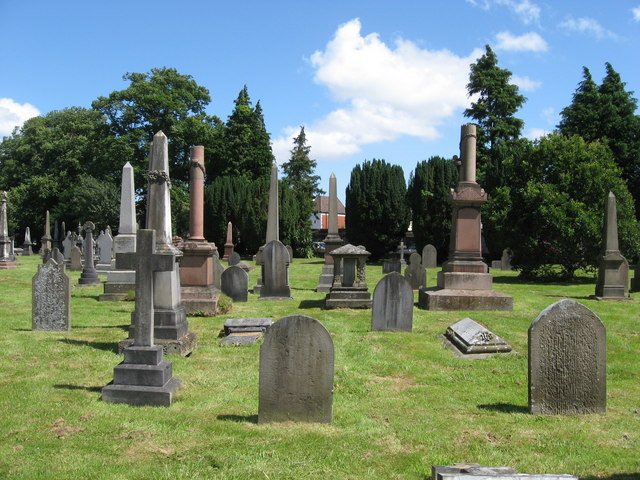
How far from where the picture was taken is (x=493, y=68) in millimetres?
41500

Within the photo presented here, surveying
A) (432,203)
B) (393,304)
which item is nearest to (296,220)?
(432,203)

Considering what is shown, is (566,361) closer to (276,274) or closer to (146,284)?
(146,284)

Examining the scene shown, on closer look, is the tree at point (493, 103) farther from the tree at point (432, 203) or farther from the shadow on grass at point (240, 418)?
the shadow on grass at point (240, 418)

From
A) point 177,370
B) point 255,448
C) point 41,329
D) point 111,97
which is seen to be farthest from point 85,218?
point 255,448

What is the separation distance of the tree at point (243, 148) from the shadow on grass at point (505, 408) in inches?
1660

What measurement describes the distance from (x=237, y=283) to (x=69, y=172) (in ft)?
145

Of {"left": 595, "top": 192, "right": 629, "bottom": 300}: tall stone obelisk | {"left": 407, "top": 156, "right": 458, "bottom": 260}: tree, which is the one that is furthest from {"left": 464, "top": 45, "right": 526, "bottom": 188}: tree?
{"left": 595, "top": 192, "right": 629, "bottom": 300}: tall stone obelisk

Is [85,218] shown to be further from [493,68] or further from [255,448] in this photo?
[255,448]

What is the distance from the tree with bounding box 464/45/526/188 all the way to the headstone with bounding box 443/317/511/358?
33.9 metres

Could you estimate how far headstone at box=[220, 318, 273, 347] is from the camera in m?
8.71

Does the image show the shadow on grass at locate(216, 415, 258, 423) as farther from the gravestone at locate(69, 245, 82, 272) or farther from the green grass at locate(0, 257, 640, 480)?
the gravestone at locate(69, 245, 82, 272)

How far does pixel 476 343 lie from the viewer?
8062mm

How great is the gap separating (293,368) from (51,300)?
635cm

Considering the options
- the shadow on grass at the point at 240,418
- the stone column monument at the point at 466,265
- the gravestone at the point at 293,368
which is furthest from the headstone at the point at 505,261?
the shadow on grass at the point at 240,418
